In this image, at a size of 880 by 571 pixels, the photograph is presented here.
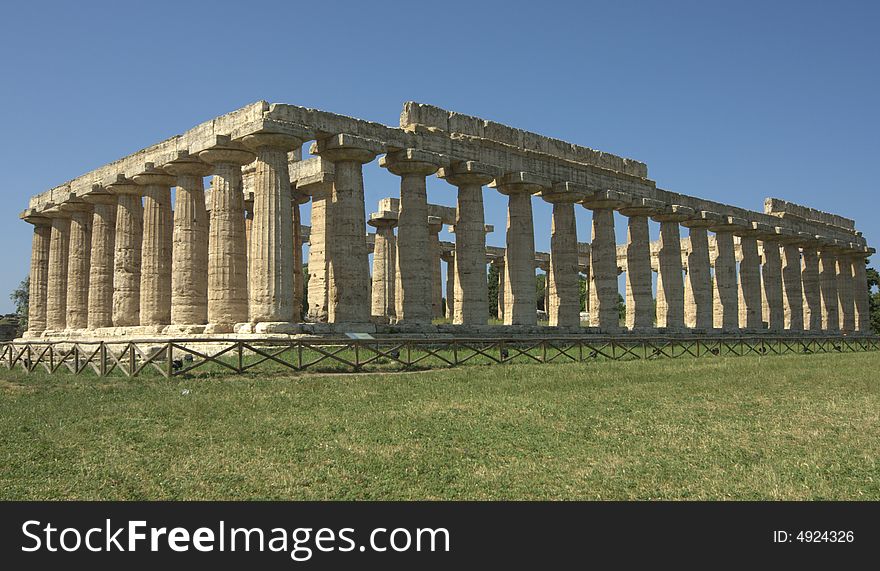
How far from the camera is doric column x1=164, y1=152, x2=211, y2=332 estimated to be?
36.0 metres

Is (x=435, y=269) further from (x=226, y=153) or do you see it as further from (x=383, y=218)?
(x=226, y=153)

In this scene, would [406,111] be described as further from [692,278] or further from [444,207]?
[692,278]

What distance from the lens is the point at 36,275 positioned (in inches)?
1983

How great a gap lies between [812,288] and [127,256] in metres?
53.6

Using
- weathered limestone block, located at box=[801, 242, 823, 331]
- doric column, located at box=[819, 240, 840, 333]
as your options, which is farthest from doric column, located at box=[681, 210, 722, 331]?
doric column, located at box=[819, 240, 840, 333]

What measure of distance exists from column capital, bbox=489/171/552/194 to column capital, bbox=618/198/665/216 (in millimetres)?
7511

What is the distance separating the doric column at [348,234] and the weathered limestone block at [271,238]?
2479mm

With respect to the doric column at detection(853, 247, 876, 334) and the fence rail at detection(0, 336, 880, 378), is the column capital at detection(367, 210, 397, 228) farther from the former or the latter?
the doric column at detection(853, 247, 876, 334)

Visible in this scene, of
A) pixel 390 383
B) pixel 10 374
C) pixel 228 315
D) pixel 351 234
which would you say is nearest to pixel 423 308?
pixel 351 234

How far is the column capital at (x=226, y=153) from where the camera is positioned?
34.5 meters

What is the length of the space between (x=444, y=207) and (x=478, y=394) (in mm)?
33605

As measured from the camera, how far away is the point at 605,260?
46.8 metres

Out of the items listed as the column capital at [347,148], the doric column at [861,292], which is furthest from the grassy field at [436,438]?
the doric column at [861,292]

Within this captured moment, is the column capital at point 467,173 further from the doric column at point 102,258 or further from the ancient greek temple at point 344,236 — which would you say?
the doric column at point 102,258
